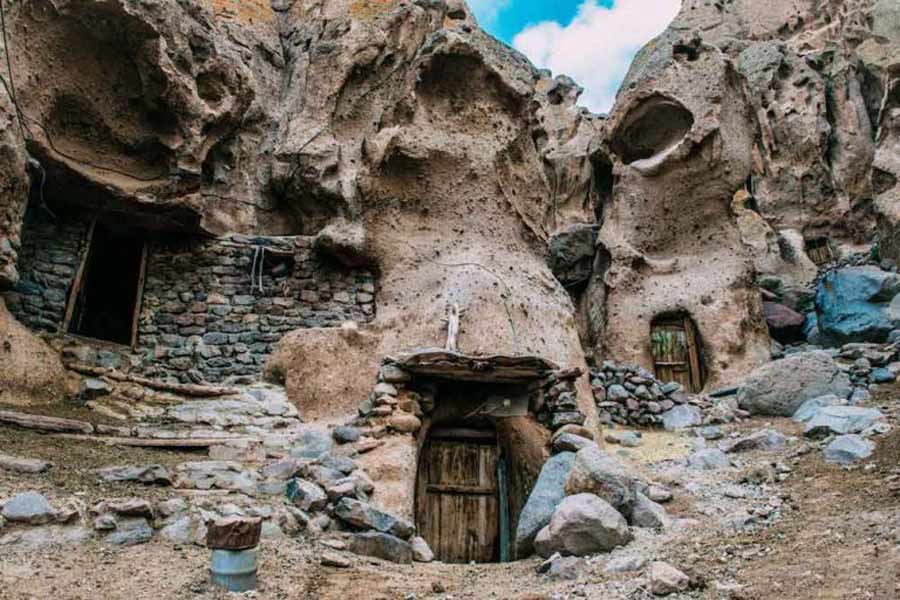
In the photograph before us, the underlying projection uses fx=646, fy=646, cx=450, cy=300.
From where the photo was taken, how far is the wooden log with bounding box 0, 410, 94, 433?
5.69 m

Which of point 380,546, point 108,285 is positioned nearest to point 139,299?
point 108,285

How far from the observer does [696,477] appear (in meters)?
6.32

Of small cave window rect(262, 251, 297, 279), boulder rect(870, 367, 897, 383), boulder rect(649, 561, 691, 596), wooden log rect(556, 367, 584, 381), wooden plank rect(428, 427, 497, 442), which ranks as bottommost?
boulder rect(649, 561, 691, 596)

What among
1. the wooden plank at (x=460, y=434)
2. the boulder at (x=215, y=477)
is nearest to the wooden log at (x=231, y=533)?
the boulder at (x=215, y=477)

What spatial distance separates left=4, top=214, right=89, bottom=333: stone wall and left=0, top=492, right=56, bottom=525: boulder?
4705 mm

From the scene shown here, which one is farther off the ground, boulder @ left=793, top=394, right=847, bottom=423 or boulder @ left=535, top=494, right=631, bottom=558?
boulder @ left=793, top=394, right=847, bottom=423

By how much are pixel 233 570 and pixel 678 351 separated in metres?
11.5

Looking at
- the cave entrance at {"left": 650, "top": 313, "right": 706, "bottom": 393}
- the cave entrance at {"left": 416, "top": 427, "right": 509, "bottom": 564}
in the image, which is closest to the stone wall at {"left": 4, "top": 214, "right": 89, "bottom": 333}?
the cave entrance at {"left": 416, "top": 427, "right": 509, "bottom": 564}

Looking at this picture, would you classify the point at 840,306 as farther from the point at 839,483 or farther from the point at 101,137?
the point at 101,137

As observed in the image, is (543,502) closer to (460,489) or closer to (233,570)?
(460,489)

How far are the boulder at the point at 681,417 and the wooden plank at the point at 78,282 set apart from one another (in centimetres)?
847

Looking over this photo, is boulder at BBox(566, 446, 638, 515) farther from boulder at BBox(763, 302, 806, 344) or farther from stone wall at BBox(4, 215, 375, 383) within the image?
boulder at BBox(763, 302, 806, 344)

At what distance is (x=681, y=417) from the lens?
9797mm

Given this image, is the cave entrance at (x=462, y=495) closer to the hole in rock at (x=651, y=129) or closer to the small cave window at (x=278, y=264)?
the small cave window at (x=278, y=264)
